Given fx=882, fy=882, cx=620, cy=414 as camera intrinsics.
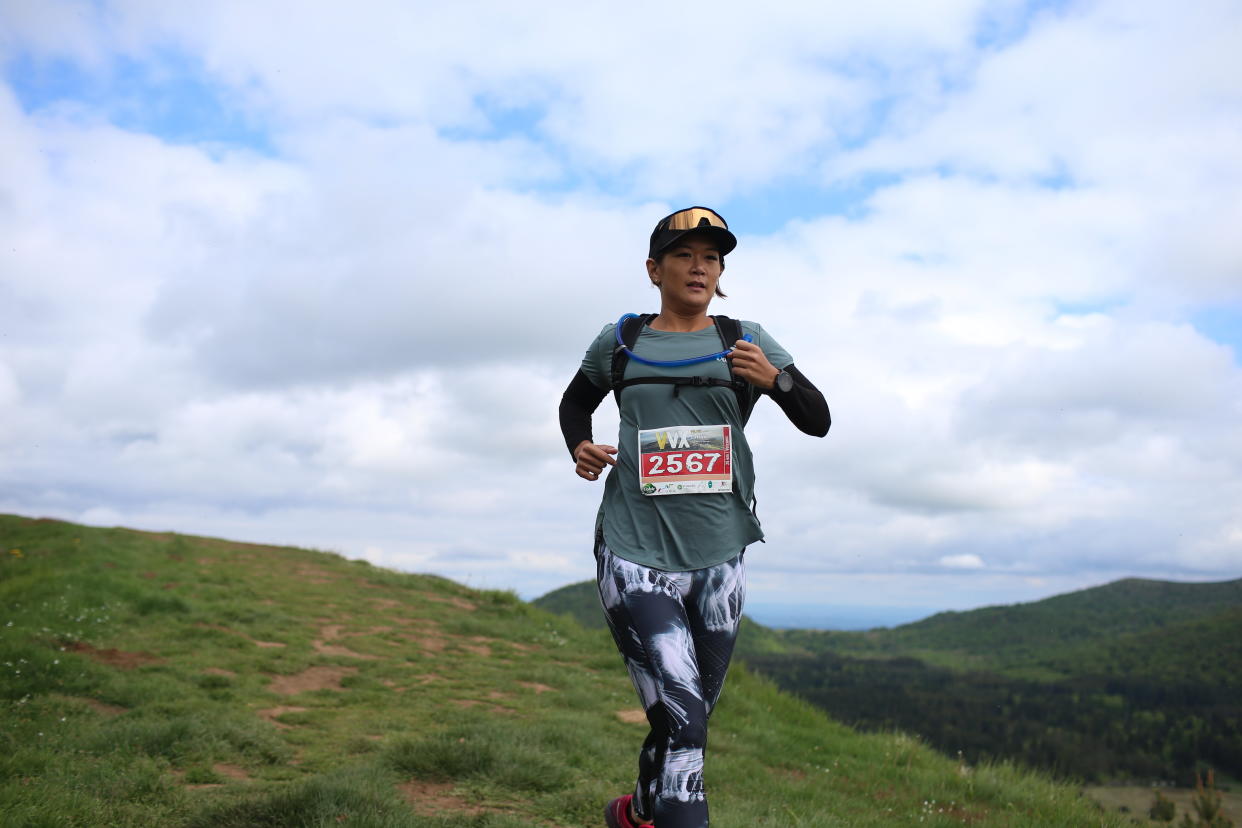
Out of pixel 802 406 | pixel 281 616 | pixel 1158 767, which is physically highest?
pixel 802 406

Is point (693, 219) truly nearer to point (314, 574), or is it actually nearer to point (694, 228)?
point (694, 228)

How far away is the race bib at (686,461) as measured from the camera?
Result: 3.37 metres

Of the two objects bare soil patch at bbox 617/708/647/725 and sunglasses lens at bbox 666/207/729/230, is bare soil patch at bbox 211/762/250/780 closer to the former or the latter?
bare soil patch at bbox 617/708/647/725

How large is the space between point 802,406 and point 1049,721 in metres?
100.0

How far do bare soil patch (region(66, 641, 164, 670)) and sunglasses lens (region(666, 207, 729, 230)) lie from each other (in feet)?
26.0

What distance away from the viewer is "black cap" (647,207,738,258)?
351cm

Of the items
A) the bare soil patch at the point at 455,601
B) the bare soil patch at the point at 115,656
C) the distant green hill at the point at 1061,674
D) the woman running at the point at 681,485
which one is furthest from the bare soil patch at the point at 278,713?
the bare soil patch at the point at 455,601

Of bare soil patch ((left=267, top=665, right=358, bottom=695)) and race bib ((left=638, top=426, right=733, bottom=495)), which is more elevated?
race bib ((left=638, top=426, right=733, bottom=495))

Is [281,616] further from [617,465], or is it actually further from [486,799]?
[617,465]

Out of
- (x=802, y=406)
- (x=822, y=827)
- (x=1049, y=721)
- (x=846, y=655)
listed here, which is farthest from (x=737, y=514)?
(x=846, y=655)

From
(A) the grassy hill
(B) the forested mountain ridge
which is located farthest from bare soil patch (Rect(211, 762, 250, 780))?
(B) the forested mountain ridge

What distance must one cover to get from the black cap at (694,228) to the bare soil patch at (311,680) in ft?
23.6

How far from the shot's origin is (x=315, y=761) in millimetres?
6418

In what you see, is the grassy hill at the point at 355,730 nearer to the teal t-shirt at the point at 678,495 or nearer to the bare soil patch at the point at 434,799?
the bare soil patch at the point at 434,799
